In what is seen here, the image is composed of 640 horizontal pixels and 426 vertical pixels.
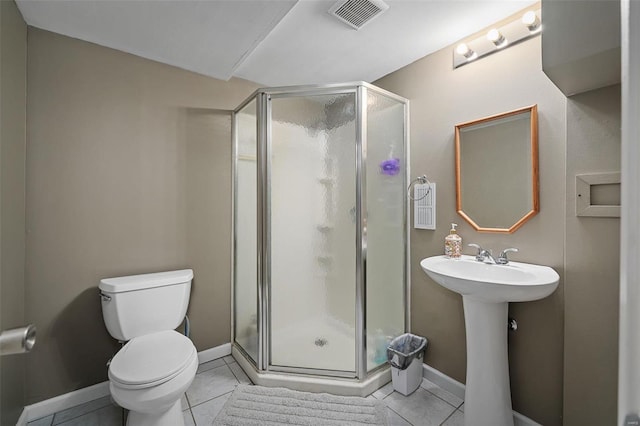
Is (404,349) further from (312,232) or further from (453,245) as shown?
(312,232)

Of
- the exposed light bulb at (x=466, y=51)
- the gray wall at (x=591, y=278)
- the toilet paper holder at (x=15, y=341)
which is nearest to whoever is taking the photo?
the toilet paper holder at (x=15, y=341)

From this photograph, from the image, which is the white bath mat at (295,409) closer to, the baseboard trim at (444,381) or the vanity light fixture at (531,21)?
the baseboard trim at (444,381)

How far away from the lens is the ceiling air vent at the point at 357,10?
150 cm

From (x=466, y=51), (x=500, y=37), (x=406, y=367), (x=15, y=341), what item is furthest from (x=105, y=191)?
(x=500, y=37)

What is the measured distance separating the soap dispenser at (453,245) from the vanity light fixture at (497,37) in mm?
1100

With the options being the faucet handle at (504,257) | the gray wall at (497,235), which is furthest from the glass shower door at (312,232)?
the faucet handle at (504,257)

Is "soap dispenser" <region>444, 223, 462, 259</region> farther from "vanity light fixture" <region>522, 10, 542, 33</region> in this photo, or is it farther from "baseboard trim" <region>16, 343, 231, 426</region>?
"baseboard trim" <region>16, 343, 231, 426</region>

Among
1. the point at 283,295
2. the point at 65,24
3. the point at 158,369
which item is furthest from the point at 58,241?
the point at 283,295

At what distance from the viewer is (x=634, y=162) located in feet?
1.24

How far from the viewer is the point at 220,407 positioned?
1689 mm

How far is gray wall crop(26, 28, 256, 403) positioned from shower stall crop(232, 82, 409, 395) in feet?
1.34

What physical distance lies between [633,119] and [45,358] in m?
2.60

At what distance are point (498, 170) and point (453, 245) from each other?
521 millimetres

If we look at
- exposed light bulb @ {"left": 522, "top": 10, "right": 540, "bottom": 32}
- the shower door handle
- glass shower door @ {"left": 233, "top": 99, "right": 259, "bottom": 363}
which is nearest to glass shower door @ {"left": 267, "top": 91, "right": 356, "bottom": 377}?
the shower door handle
